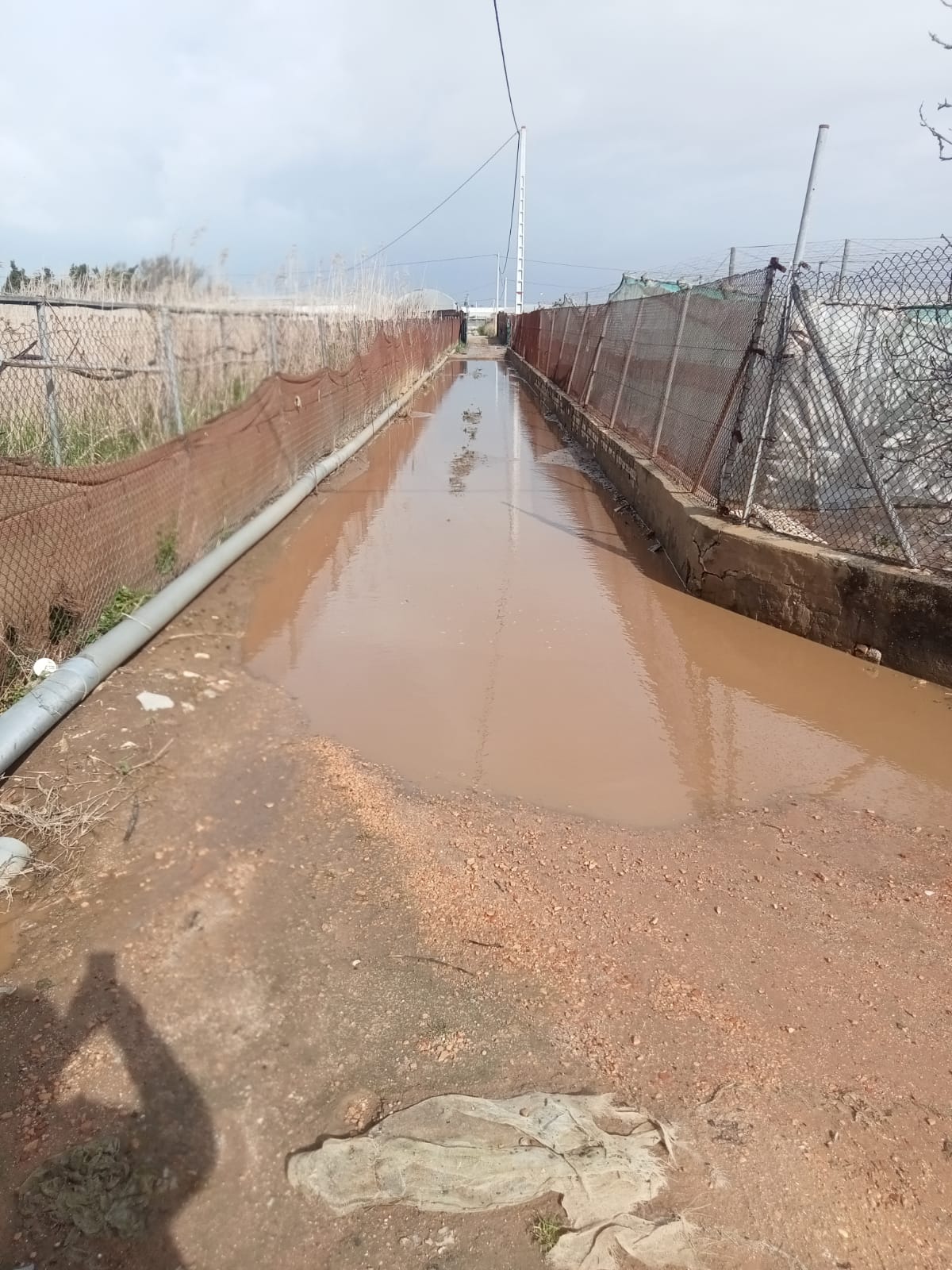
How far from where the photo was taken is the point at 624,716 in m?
4.80

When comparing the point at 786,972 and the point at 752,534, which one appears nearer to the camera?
the point at 786,972

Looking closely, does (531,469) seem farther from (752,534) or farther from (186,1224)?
(186,1224)

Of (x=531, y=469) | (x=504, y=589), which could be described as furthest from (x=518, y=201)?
(x=504, y=589)

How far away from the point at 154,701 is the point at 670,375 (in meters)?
6.91

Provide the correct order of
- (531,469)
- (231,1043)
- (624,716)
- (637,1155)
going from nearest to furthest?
(637,1155), (231,1043), (624,716), (531,469)

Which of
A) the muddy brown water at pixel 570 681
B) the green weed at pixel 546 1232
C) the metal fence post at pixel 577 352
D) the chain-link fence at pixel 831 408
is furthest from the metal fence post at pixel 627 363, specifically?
the green weed at pixel 546 1232

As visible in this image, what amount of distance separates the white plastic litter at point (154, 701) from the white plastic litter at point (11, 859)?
1.29 meters

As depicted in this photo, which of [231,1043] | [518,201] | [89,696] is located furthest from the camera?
[518,201]

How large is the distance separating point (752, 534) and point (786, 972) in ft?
13.6

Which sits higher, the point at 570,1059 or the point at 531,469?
the point at 570,1059

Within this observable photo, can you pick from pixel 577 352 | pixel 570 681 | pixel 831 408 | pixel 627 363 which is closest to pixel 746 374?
pixel 831 408

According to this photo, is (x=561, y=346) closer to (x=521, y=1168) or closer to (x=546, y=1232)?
(x=521, y=1168)

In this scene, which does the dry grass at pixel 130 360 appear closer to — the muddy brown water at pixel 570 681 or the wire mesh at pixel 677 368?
the muddy brown water at pixel 570 681

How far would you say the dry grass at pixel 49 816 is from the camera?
323 centimetres
